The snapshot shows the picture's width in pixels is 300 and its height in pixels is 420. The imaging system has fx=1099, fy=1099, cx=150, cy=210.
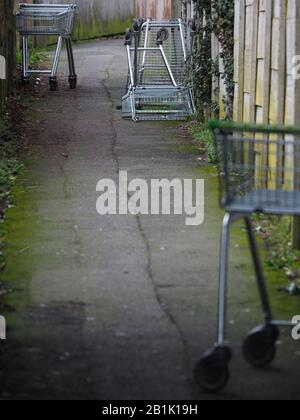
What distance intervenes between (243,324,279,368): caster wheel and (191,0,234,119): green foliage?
5490mm

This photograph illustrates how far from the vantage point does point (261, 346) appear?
5.26 metres

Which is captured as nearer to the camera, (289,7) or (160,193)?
(289,7)

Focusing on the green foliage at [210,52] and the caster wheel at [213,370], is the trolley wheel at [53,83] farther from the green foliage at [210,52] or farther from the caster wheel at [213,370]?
the caster wheel at [213,370]

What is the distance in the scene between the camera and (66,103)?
14.0m

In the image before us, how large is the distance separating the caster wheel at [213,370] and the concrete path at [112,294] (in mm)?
63

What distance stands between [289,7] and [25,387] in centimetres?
384

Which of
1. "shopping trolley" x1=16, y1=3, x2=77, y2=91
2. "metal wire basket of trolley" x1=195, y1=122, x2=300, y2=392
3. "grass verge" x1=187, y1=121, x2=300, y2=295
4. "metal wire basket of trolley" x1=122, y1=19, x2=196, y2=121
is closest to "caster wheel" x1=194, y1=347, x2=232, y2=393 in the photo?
"metal wire basket of trolley" x1=195, y1=122, x2=300, y2=392

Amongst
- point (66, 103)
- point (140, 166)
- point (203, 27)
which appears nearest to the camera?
point (140, 166)

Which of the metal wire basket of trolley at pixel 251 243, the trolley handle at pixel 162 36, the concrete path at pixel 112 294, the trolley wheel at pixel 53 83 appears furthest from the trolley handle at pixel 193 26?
the metal wire basket of trolley at pixel 251 243

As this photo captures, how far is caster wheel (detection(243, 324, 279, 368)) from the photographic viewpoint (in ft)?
17.3

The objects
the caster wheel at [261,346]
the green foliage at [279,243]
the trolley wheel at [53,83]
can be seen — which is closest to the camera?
the caster wheel at [261,346]

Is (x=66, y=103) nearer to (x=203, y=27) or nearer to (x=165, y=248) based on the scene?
(x=203, y=27)

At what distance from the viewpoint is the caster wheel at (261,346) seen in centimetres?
526

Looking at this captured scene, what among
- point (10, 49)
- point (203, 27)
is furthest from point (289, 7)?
point (10, 49)
